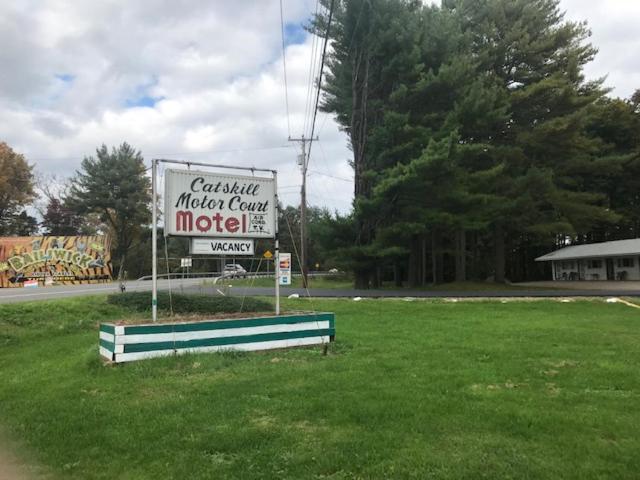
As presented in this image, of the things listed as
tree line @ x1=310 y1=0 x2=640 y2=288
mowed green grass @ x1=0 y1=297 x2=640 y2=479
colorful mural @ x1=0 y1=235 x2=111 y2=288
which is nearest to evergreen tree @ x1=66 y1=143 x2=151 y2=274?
colorful mural @ x1=0 y1=235 x2=111 y2=288

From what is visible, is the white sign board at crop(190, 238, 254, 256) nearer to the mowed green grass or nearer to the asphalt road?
the mowed green grass

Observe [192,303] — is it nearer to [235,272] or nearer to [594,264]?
[235,272]

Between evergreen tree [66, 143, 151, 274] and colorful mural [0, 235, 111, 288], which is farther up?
evergreen tree [66, 143, 151, 274]

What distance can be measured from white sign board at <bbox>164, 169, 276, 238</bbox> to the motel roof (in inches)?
1341

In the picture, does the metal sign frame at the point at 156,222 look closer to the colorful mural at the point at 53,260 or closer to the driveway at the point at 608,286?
the driveway at the point at 608,286

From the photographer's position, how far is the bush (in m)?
12.1

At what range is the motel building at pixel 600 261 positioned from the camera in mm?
38656

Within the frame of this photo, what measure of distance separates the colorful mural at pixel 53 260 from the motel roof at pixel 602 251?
37.1 metres

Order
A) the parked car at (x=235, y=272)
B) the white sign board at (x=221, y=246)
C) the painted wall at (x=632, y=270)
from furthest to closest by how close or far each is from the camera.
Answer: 1. the painted wall at (x=632, y=270)
2. the parked car at (x=235, y=272)
3. the white sign board at (x=221, y=246)

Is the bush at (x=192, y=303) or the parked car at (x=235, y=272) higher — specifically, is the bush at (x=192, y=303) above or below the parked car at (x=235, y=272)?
below

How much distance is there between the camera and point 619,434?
183 inches

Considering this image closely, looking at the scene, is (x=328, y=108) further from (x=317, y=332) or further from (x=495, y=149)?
(x=317, y=332)

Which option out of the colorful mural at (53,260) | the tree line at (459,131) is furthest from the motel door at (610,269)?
the colorful mural at (53,260)

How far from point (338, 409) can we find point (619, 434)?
245 cm
